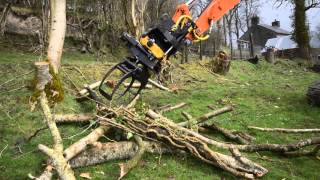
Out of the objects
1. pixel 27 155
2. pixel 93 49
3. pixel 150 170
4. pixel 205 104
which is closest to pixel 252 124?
pixel 205 104

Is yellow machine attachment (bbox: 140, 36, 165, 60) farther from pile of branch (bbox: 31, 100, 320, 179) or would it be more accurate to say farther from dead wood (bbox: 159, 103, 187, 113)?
dead wood (bbox: 159, 103, 187, 113)

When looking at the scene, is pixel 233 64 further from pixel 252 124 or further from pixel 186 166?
pixel 186 166

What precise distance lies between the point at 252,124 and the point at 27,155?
414 centimetres

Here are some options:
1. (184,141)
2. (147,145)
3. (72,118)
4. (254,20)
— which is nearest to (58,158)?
(147,145)

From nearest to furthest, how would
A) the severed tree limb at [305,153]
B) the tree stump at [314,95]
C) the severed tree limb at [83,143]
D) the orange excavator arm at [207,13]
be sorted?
the severed tree limb at [83,143] < the severed tree limb at [305,153] < the orange excavator arm at [207,13] < the tree stump at [314,95]

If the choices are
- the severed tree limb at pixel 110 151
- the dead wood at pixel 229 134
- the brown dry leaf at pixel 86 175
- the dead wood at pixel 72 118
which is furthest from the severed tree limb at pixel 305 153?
the dead wood at pixel 72 118

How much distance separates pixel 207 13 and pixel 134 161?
3122mm

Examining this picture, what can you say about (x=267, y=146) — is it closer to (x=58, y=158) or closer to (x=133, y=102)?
(x=133, y=102)

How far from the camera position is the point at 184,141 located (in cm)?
631

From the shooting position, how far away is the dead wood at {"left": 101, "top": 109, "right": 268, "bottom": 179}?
5.94 m

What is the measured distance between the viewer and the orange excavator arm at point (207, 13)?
736 centimetres

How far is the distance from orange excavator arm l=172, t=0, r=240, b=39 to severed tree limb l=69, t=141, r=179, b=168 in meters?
1.96

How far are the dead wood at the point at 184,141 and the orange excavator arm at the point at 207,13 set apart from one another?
1654mm

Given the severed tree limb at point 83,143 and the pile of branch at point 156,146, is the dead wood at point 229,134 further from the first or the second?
the severed tree limb at point 83,143
